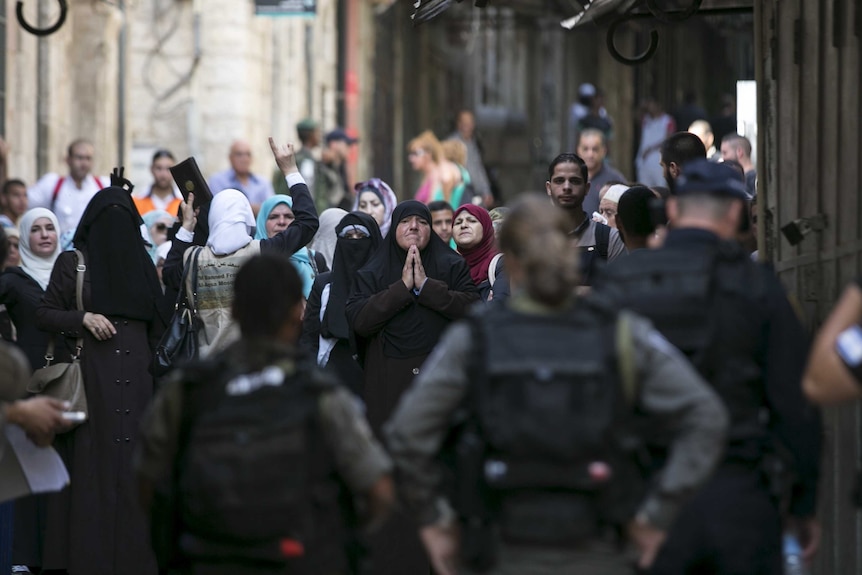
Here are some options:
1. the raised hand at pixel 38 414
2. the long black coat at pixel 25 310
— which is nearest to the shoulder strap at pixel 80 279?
the long black coat at pixel 25 310

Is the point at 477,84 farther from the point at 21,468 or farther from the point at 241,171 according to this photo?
the point at 21,468

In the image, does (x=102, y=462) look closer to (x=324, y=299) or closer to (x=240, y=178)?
(x=324, y=299)

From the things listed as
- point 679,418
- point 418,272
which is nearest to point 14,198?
point 418,272

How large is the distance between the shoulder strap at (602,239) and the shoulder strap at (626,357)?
13.7 ft

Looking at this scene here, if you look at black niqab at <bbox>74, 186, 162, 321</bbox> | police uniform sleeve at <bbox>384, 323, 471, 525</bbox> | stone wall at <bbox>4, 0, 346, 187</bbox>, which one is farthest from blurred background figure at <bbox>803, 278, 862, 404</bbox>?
stone wall at <bbox>4, 0, 346, 187</bbox>

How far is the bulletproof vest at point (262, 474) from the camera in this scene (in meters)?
5.30

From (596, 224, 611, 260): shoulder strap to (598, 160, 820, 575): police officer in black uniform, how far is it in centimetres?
361

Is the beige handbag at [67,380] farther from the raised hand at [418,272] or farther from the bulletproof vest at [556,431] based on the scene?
the bulletproof vest at [556,431]

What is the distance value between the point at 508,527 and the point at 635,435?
458 mm

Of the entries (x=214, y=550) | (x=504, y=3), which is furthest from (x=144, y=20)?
(x=214, y=550)

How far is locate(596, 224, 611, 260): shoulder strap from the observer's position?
9422 mm

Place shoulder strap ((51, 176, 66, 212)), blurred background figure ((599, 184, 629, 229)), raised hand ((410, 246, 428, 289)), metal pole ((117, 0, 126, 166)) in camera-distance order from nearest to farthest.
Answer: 1. raised hand ((410, 246, 428, 289))
2. blurred background figure ((599, 184, 629, 229))
3. shoulder strap ((51, 176, 66, 212))
4. metal pole ((117, 0, 126, 166))

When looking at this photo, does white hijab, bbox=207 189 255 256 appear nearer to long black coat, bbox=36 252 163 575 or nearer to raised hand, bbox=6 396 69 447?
long black coat, bbox=36 252 163 575

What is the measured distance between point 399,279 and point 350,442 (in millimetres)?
4269
